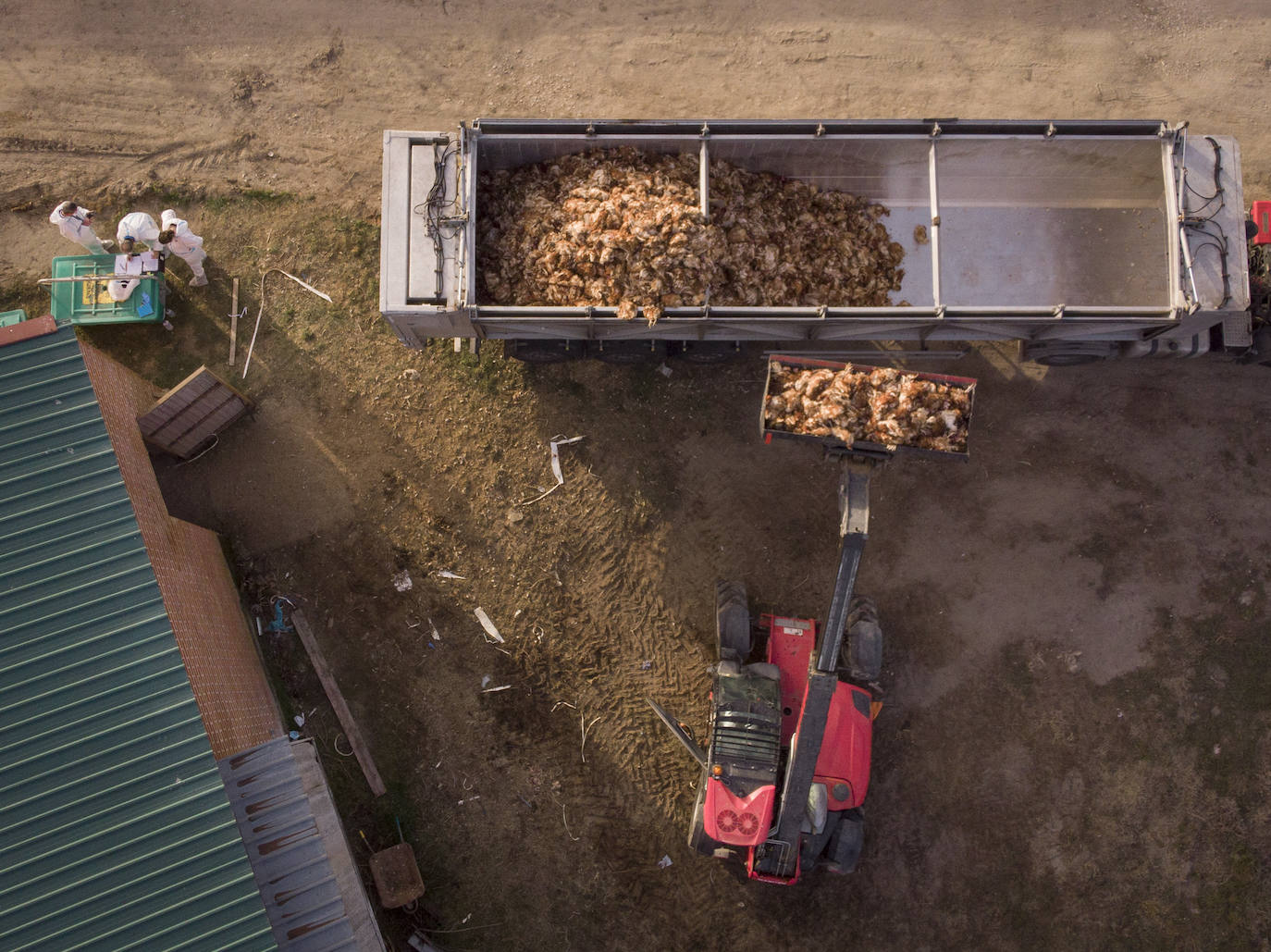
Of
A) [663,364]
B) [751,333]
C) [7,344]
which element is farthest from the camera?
[663,364]

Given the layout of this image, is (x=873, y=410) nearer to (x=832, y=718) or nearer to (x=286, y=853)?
(x=832, y=718)

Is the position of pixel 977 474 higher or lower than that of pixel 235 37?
lower

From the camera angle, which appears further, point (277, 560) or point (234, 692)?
point (277, 560)

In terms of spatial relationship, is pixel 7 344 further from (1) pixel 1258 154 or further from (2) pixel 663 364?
(1) pixel 1258 154

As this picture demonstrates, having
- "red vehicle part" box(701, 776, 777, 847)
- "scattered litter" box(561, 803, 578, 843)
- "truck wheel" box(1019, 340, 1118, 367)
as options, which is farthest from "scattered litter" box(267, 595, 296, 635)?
"truck wheel" box(1019, 340, 1118, 367)

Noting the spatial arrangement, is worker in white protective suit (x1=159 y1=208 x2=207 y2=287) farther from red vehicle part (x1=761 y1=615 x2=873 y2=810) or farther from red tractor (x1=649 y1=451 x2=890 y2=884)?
red vehicle part (x1=761 y1=615 x2=873 y2=810)

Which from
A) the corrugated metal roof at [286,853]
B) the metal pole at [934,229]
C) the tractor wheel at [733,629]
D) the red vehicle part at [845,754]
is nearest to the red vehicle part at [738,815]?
the red vehicle part at [845,754]

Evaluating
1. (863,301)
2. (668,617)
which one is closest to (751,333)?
(863,301)
